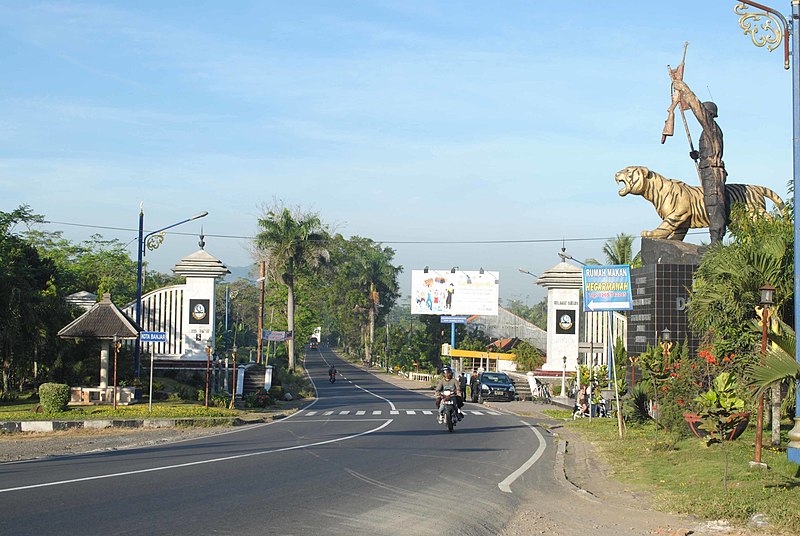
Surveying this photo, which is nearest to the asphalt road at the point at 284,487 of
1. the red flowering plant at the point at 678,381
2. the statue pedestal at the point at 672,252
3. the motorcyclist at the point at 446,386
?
the motorcyclist at the point at 446,386

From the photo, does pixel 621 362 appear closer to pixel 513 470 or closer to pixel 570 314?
pixel 570 314

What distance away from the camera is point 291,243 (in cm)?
6706

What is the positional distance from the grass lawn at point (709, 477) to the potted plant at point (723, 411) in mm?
280

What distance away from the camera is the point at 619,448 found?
19250mm

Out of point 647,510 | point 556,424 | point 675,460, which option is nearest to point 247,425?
point 556,424

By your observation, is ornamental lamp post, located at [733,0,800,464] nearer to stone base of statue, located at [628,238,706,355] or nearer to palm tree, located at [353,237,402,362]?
stone base of statue, located at [628,238,706,355]

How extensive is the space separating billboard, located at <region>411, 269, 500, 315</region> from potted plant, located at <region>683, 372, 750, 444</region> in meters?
55.6

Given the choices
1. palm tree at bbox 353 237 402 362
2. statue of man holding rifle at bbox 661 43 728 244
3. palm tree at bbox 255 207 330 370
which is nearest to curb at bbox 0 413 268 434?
statue of man holding rifle at bbox 661 43 728 244

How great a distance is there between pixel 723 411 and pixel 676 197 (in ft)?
60.4

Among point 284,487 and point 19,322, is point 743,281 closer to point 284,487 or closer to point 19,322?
point 284,487

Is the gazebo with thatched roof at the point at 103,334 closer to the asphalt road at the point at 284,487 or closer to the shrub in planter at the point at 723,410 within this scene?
the asphalt road at the point at 284,487

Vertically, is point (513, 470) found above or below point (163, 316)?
below

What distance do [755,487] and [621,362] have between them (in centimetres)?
2436

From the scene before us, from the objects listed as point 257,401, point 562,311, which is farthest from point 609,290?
point 562,311
